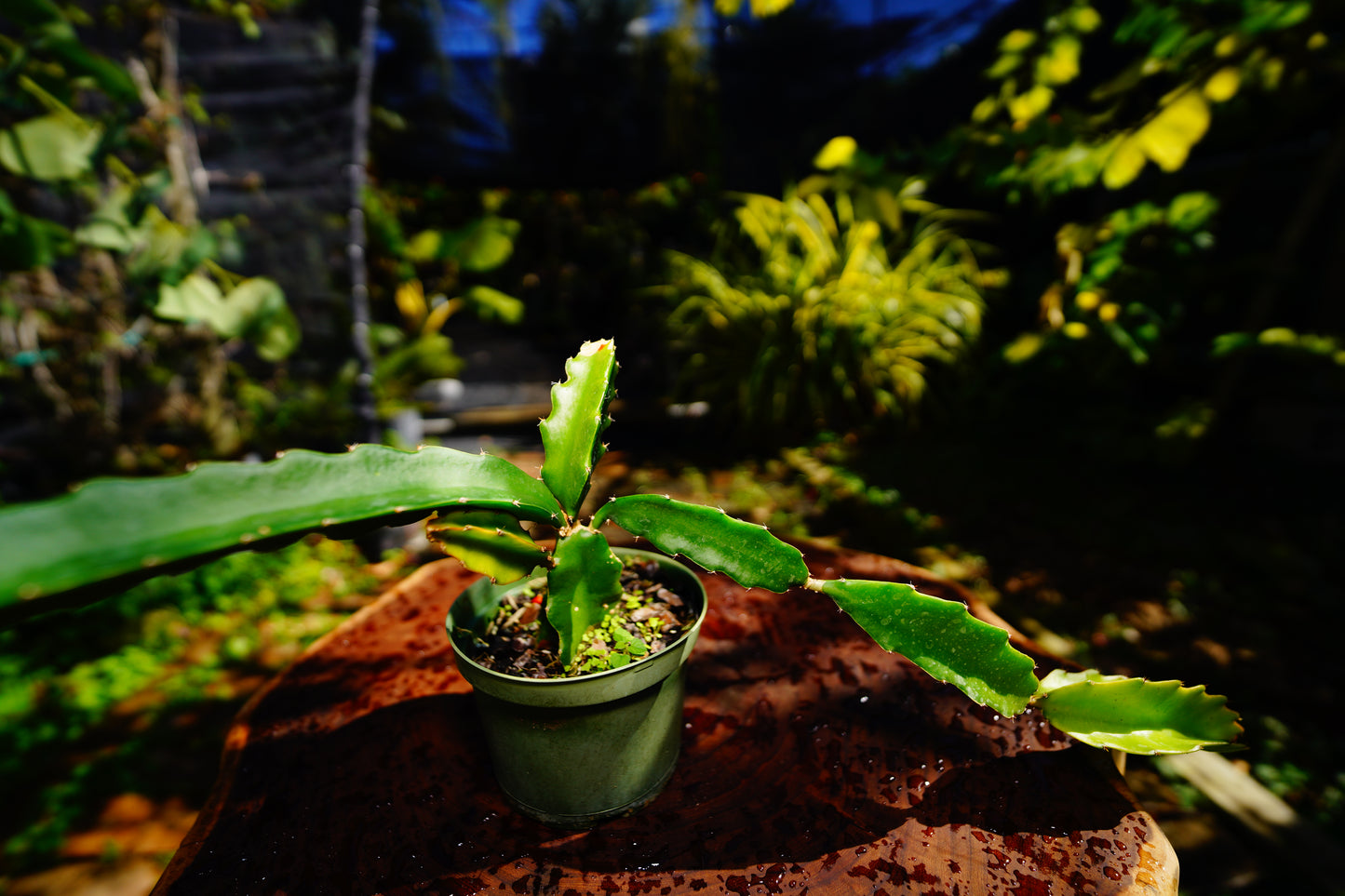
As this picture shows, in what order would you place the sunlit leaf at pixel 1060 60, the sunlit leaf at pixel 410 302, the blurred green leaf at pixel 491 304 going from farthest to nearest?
1. the sunlit leaf at pixel 410 302
2. the blurred green leaf at pixel 491 304
3. the sunlit leaf at pixel 1060 60

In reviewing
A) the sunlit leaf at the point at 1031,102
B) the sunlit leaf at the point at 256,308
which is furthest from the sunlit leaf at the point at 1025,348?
the sunlit leaf at the point at 256,308

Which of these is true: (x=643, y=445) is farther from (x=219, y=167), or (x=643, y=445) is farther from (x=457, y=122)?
(x=457, y=122)

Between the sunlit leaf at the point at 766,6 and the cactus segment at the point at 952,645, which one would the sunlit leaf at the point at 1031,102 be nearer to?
the sunlit leaf at the point at 766,6

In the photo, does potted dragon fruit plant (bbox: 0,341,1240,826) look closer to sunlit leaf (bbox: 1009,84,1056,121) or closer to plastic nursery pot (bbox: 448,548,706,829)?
plastic nursery pot (bbox: 448,548,706,829)

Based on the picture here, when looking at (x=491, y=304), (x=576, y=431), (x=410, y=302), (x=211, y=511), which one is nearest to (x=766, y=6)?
(x=576, y=431)

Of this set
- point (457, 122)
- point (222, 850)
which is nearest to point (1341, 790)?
point (222, 850)

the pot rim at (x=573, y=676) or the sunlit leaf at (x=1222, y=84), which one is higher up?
the sunlit leaf at (x=1222, y=84)

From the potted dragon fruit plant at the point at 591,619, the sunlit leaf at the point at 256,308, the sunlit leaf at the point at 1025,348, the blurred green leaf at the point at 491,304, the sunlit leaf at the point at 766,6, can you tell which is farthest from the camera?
the blurred green leaf at the point at 491,304
